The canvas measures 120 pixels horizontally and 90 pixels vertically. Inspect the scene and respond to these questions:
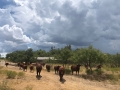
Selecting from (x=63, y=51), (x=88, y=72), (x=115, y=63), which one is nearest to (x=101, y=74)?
(x=88, y=72)

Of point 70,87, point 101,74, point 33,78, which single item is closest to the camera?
point 70,87

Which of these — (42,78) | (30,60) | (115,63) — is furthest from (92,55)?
(30,60)

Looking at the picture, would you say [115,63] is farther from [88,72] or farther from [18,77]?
[18,77]

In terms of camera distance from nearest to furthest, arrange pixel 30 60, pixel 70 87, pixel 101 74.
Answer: pixel 70 87, pixel 101 74, pixel 30 60

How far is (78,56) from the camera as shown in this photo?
41188 mm

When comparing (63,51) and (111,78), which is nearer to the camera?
(111,78)

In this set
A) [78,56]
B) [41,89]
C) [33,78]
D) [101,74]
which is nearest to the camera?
[41,89]

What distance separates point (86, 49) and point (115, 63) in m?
31.6

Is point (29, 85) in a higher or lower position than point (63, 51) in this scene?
lower

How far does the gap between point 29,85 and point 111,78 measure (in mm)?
19665

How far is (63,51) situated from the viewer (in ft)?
142

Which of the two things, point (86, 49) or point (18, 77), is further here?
point (86, 49)

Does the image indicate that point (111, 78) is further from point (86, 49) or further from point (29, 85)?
point (29, 85)

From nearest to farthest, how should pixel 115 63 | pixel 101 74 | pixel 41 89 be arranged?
pixel 41 89, pixel 101 74, pixel 115 63
